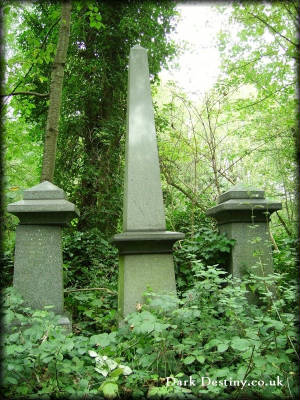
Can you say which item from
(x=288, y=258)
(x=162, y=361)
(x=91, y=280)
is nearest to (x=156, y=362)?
(x=162, y=361)

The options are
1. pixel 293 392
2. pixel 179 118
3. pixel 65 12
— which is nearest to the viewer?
pixel 293 392

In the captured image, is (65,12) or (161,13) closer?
(65,12)

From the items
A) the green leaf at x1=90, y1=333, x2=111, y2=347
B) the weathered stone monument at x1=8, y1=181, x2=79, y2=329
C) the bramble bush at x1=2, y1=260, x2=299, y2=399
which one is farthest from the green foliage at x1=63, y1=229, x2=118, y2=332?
the green leaf at x1=90, y1=333, x2=111, y2=347

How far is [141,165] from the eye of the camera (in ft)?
12.6

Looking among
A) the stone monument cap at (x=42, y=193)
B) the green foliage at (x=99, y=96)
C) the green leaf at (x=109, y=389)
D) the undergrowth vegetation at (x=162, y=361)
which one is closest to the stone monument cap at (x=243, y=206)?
the undergrowth vegetation at (x=162, y=361)

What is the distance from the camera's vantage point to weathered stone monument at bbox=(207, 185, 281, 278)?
12.1 ft

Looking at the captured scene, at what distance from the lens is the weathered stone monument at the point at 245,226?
3.69m

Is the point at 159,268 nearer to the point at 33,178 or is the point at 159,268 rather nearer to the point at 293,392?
the point at 293,392

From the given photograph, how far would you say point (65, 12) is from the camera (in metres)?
5.45

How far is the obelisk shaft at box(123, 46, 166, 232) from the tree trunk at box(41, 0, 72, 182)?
1.63 m

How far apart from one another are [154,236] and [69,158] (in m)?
4.49

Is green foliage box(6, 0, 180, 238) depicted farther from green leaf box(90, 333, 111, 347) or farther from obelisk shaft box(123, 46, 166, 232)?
green leaf box(90, 333, 111, 347)

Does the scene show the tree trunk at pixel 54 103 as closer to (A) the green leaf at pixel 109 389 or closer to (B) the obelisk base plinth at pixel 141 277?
(B) the obelisk base plinth at pixel 141 277

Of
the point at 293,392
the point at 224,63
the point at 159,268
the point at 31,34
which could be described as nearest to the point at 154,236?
the point at 159,268
